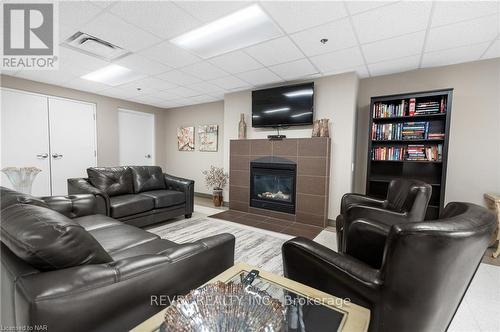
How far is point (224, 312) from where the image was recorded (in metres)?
0.86

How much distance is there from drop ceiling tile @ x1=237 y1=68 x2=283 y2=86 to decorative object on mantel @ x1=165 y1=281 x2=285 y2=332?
305cm

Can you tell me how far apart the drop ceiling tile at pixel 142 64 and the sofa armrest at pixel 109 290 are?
2.82 metres

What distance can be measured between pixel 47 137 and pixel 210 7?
4152 mm

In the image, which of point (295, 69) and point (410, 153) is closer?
point (410, 153)

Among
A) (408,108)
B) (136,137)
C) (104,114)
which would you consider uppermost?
(104,114)

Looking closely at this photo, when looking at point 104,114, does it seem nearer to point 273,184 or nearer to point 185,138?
point 185,138

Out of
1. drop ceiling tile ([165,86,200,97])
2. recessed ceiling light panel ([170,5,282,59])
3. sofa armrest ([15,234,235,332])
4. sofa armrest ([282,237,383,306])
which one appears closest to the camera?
sofa armrest ([15,234,235,332])

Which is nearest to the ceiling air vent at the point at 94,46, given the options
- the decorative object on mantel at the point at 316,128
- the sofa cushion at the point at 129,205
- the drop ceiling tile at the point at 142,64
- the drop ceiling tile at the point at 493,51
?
the drop ceiling tile at the point at 142,64

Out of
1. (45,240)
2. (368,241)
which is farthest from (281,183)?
(45,240)

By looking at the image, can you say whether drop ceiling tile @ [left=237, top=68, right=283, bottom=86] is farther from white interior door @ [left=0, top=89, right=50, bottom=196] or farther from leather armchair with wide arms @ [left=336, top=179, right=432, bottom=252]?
white interior door @ [left=0, top=89, right=50, bottom=196]

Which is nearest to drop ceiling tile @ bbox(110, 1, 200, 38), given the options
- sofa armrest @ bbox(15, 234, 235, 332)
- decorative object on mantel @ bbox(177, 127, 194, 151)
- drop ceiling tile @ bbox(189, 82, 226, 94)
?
drop ceiling tile @ bbox(189, 82, 226, 94)

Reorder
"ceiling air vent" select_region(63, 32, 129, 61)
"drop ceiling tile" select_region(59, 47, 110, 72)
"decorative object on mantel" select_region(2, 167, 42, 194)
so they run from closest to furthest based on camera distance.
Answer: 1. "ceiling air vent" select_region(63, 32, 129, 61)
2. "decorative object on mantel" select_region(2, 167, 42, 194)
3. "drop ceiling tile" select_region(59, 47, 110, 72)

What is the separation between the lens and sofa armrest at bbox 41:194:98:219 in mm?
2127

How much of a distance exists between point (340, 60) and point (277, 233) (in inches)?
100
